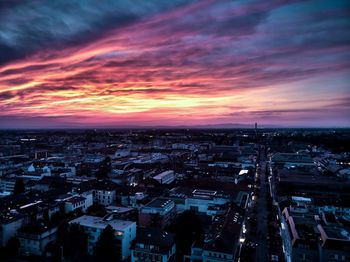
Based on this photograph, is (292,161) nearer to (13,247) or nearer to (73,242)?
(73,242)

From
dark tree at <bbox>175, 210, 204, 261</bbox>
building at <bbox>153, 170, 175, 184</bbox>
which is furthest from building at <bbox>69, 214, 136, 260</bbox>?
building at <bbox>153, 170, 175, 184</bbox>

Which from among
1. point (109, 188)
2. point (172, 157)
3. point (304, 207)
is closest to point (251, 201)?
point (304, 207)

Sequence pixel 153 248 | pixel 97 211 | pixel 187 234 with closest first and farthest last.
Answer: pixel 153 248 < pixel 187 234 < pixel 97 211

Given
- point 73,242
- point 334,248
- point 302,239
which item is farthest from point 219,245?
point 73,242

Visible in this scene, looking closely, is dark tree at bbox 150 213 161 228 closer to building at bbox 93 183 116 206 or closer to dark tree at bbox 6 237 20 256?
dark tree at bbox 6 237 20 256

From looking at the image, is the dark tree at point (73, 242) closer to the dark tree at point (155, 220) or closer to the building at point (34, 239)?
the building at point (34, 239)
